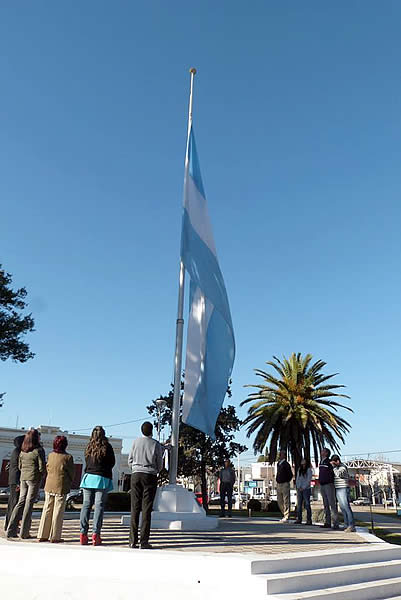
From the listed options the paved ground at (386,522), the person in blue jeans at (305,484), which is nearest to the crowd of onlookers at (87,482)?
the person in blue jeans at (305,484)

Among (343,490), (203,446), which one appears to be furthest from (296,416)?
(343,490)

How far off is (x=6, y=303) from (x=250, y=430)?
54.6 feet

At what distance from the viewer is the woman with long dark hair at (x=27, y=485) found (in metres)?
7.49

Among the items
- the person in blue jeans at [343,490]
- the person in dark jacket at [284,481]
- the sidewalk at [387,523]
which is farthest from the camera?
the sidewalk at [387,523]

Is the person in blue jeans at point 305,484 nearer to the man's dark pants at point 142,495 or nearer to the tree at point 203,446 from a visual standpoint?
the man's dark pants at point 142,495

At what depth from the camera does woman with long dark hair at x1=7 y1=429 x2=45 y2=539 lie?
7.49m

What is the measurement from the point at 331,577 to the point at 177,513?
4069 mm

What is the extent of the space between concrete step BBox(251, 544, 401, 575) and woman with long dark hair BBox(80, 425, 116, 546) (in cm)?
247

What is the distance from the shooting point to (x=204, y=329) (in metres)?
11.4

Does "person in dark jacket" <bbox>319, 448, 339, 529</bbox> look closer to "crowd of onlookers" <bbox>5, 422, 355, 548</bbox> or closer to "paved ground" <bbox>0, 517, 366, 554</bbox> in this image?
"paved ground" <bbox>0, 517, 366, 554</bbox>

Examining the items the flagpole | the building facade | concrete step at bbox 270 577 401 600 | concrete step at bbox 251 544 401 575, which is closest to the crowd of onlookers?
concrete step at bbox 251 544 401 575

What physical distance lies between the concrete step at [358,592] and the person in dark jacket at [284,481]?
575 cm

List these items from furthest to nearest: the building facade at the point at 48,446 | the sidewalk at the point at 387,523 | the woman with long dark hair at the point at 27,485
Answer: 1. the building facade at the point at 48,446
2. the sidewalk at the point at 387,523
3. the woman with long dark hair at the point at 27,485

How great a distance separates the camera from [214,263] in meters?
11.9
